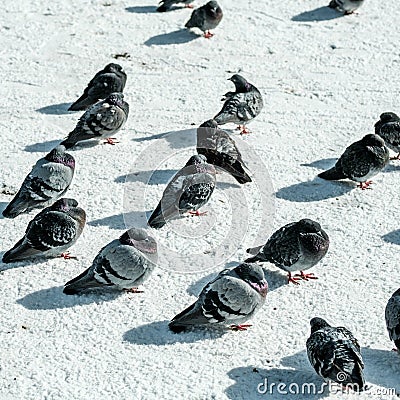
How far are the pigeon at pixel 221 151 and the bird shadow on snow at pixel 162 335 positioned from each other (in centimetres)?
215

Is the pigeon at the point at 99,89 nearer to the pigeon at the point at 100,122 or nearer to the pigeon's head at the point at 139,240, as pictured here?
the pigeon at the point at 100,122

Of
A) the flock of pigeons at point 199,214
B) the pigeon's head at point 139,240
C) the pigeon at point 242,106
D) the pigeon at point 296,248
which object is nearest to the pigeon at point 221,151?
the flock of pigeons at point 199,214

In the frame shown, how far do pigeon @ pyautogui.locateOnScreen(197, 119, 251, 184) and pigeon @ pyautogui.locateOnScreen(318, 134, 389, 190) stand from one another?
2.60 ft

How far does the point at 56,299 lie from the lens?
5754mm

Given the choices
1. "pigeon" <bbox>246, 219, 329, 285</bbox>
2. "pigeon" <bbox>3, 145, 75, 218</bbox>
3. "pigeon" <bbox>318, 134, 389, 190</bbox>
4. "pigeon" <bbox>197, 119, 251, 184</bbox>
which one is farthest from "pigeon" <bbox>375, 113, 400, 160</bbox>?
"pigeon" <bbox>3, 145, 75, 218</bbox>

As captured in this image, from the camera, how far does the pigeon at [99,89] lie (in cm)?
850

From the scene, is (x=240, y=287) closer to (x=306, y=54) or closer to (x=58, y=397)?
(x=58, y=397)

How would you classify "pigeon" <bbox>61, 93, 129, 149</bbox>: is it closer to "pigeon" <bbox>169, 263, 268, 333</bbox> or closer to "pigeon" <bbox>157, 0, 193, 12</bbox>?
"pigeon" <bbox>169, 263, 268, 333</bbox>

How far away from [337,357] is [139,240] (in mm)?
1796

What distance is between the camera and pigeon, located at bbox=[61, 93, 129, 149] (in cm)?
773

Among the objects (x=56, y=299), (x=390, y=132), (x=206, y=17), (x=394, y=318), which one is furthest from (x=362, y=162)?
(x=206, y=17)

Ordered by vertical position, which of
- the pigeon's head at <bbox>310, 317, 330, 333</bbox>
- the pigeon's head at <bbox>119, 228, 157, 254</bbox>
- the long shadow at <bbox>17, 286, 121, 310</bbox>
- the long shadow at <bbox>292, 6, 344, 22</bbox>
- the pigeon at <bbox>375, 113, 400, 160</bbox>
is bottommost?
the long shadow at <bbox>292, 6, 344, 22</bbox>

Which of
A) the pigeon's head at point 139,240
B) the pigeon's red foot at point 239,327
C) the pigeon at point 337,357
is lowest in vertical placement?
the pigeon's red foot at point 239,327

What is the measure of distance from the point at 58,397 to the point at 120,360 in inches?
19.8
